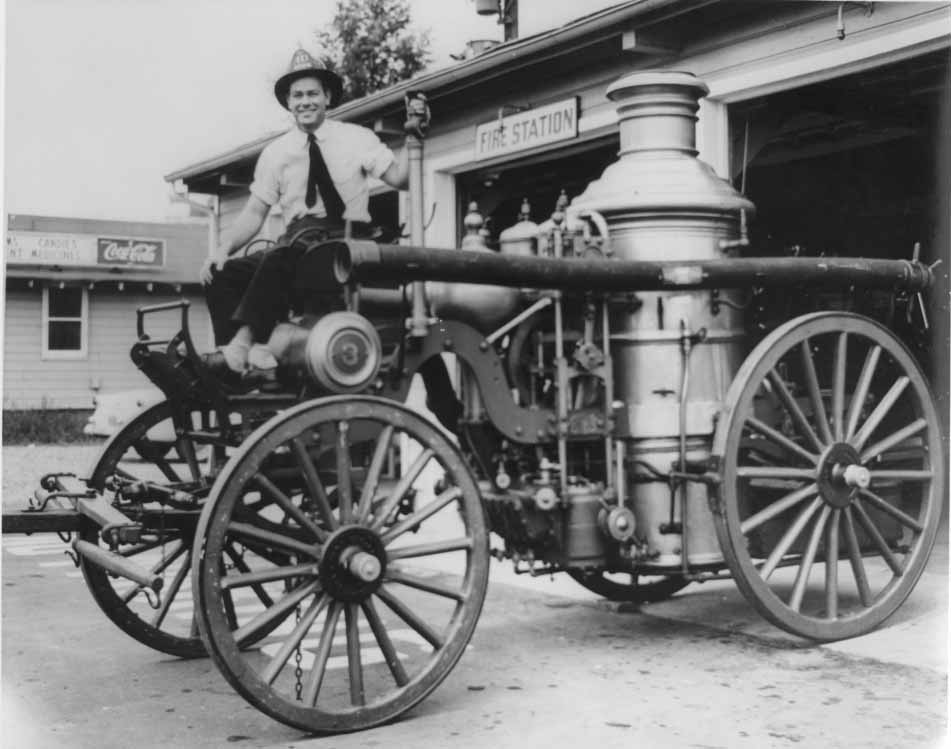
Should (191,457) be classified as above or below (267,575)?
above

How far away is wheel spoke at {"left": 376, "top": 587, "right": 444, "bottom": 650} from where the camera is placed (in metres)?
4.33

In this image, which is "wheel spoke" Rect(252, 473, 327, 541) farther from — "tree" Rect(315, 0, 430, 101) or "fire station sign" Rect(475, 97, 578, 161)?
"fire station sign" Rect(475, 97, 578, 161)

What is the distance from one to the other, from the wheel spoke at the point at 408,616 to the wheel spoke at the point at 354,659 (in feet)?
0.35

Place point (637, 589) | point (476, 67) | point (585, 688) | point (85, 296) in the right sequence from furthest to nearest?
point (85, 296), point (476, 67), point (637, 589), point (585, 688)

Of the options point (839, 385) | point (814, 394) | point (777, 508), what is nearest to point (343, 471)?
point (777, 508)

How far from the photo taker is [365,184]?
5.16m

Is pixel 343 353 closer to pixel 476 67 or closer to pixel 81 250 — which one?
pixel 476 67

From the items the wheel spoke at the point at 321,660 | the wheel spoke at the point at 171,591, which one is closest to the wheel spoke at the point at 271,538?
the wheel spoke at the point at 321,660

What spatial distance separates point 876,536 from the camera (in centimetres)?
532

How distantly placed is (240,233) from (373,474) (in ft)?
4.56

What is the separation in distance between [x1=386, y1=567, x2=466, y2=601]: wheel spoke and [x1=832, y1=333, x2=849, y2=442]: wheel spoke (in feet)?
6.10

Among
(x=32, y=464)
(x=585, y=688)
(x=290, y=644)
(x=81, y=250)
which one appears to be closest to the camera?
(x=290, y=644)

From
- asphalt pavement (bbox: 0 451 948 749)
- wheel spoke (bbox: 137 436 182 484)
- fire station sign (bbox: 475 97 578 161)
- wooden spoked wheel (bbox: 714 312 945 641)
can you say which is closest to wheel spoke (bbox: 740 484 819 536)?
wooden spoked wheel (bbox: 714 312 945 641)

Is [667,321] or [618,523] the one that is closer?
[618,523]
